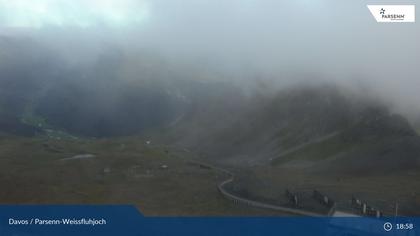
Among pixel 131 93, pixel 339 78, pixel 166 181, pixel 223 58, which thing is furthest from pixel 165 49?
pixel 166 181

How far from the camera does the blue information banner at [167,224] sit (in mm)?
14883

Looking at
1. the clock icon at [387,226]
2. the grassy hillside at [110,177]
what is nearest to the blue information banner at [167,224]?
the clock icon at [387,226]

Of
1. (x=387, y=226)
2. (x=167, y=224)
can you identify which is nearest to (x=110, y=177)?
(x=167, y=224)

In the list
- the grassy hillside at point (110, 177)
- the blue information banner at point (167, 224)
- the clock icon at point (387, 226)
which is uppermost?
the grassy hillside at point (110, 177)

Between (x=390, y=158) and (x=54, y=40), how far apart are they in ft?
99.1

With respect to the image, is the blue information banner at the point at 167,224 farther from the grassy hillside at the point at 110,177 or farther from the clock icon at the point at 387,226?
the grassy hillside at the point at 110,177

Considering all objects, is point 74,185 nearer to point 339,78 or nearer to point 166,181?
point 166,181

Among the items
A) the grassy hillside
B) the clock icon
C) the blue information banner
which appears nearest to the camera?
the blue information banner

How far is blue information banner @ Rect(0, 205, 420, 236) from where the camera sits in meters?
14.9

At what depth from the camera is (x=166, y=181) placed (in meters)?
19.1

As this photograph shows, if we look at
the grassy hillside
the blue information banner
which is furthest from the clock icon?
the grassy hillside

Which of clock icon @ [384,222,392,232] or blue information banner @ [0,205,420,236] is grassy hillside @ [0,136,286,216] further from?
clock icon @ [384,222,392,232]

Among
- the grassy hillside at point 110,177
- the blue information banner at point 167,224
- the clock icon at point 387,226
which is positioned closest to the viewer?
the blue information banner at point 167,224

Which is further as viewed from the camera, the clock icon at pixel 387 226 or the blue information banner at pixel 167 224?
the clock icon at pixel 387 226
